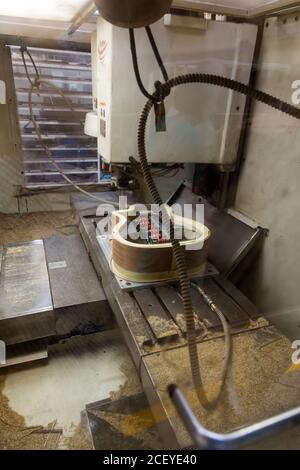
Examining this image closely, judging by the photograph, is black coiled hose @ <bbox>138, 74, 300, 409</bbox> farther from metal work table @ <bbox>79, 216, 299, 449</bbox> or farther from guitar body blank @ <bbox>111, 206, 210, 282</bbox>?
Answer: guitar body blank @ <bbox>111, 206, 210, 282</bbox>

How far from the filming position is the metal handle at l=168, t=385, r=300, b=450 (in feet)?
1.28

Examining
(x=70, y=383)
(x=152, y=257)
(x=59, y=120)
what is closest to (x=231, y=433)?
(x=152, y=257)

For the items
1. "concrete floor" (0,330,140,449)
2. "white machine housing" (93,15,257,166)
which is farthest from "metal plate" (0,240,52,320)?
Result: "white machine housing" (93,15,257,166)

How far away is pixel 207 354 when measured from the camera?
94 centimetres

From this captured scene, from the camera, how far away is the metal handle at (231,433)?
1.28ft

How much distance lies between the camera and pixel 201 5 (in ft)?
3.80

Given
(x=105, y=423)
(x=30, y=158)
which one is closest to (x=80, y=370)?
(x=105, y=423)

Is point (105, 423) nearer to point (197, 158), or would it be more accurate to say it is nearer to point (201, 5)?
point (197, 158)

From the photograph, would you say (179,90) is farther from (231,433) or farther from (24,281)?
(231,433)

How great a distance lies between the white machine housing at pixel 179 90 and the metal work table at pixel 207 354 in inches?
24.0

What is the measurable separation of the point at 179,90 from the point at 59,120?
1.42 metres

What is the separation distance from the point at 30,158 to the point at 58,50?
822mm

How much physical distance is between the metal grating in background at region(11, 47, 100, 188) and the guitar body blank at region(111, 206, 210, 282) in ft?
4.72
